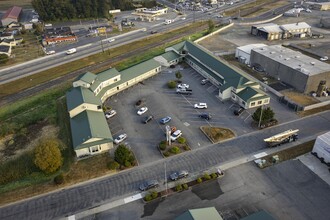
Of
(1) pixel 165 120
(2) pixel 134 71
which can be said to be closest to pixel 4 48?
(2) pixel 134 71

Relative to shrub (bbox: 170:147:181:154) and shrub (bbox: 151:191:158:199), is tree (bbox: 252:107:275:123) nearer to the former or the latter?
shrub (bbox: 170:147:181:154)

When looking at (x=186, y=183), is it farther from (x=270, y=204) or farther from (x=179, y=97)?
(x=179, y=97)

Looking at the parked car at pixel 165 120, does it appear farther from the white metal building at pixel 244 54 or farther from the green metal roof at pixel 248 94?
the white metal building at pixel 244 54

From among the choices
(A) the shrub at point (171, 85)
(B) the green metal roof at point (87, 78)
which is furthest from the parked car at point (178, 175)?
(B) the green metal roof at point (87, 78)

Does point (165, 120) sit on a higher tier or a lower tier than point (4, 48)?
lower

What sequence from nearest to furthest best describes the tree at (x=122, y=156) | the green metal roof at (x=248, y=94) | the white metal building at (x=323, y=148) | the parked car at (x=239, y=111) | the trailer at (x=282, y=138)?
the white metal building at (x=323, y=148) → the tree at (x=122, y=156) → the trailer at (x=282, y=138) → the parked car at (x=239, y=111) → the green metal roof at (x=248, y=94)

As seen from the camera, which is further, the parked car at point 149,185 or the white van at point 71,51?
the white van at point 71,51

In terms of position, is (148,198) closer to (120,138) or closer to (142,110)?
(120,138)
